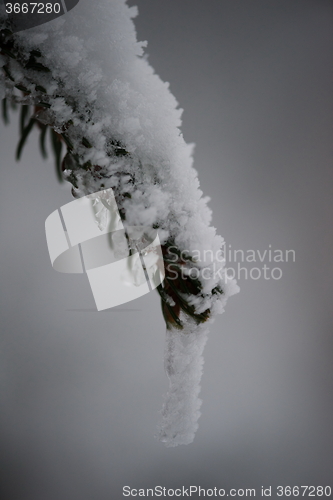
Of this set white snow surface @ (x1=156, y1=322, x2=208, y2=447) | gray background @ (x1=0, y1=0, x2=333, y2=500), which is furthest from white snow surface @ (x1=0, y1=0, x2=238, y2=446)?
gray background @ (x1=0, y1=0, x2=333, y2=500)

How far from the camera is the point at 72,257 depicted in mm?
550

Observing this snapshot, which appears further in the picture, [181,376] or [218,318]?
[218,318]

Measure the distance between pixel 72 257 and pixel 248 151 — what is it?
383mm

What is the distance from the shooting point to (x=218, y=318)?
60cm

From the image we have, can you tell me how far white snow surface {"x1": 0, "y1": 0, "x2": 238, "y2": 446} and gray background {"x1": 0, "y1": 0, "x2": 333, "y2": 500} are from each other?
320mm

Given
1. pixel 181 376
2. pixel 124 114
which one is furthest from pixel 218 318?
pixel 124 114

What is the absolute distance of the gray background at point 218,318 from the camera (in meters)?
0.58

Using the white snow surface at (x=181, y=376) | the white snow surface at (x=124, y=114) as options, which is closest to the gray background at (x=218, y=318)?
the white snow surface at (x=181, y=376)

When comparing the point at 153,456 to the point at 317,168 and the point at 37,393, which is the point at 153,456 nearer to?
the point at 37,393

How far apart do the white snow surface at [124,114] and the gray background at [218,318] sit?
32 cm

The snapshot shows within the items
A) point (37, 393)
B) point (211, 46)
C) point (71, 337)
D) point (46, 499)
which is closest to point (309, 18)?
point (211, 46)

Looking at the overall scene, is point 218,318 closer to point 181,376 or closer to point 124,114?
point 181,376

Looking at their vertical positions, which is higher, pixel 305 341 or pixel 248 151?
pixel 248 151

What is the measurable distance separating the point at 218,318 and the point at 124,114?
0.44m
